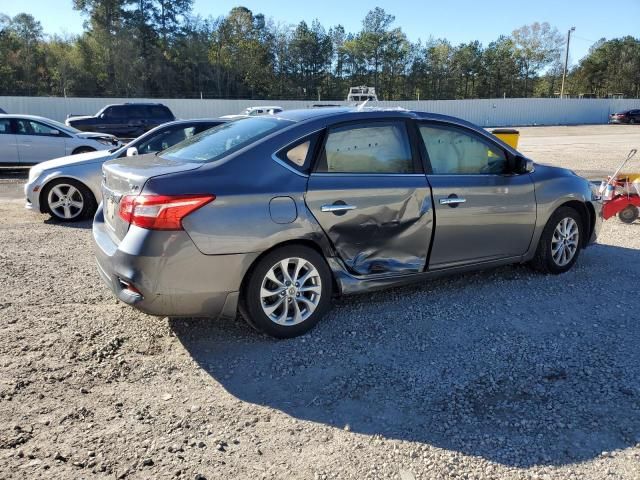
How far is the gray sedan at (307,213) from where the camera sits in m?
3.53

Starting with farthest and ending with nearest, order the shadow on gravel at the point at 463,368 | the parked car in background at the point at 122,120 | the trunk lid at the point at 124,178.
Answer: the parked car in background at the point at 122,120
the trunk lid at the point at 124,178
the shadow on gravel at the point at 463,368

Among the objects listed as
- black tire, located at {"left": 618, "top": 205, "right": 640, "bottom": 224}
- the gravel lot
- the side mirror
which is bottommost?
the gravel lot

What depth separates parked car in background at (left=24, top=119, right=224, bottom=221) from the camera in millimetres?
8000

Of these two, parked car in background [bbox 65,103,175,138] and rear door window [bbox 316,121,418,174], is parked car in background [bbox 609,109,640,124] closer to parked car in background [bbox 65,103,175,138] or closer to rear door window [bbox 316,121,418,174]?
parked car in background [bbox 65,103,175,138]

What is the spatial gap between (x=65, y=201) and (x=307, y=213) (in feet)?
18.5

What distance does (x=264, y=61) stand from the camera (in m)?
66.8

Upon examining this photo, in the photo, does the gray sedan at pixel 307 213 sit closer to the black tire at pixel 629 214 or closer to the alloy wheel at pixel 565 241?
the alloy wheel at pixel 565 241

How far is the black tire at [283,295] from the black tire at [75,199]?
5.32 meters

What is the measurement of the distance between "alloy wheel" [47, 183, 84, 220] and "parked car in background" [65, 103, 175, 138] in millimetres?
13500

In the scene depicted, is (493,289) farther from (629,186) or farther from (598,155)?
(598,155)

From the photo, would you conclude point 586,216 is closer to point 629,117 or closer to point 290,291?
point 290,291

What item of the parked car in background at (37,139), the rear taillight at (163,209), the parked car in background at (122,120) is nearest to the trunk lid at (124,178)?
the rear taillight at (163,209)

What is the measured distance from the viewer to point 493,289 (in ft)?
16.7

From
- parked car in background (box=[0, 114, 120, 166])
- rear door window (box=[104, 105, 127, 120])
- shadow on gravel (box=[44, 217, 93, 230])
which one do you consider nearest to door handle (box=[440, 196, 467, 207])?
shadow on gravel (box=[44, 217, 93, 230])
